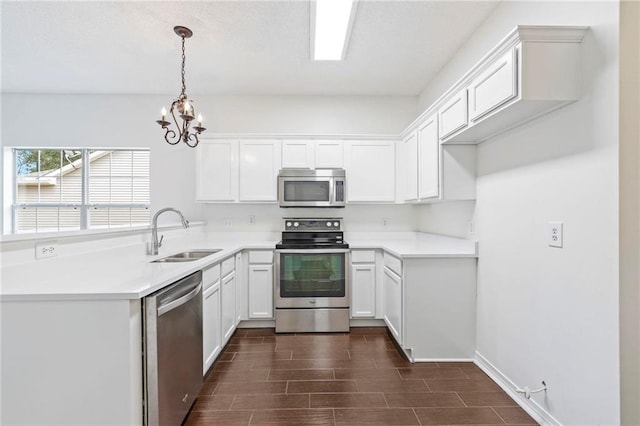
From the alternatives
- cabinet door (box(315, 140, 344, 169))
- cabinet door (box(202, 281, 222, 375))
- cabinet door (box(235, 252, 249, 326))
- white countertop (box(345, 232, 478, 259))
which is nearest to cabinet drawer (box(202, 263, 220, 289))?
cabinet door (box(202, 281, 222, 375))

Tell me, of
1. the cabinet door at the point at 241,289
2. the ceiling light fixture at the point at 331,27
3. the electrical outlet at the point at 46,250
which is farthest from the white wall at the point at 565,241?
the electrical outlet at the point at 46,250

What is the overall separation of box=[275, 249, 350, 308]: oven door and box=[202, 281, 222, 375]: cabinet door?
850 millimetres

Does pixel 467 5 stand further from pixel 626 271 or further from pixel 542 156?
pixel 626 271

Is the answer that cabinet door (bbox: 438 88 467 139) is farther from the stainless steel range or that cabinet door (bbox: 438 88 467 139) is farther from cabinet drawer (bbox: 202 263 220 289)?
cabinet drawer (bbox: 202 263 220 289)

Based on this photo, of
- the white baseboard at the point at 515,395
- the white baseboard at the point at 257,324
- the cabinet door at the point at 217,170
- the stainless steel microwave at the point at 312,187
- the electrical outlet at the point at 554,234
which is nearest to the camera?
the electrical outlet at the point at 554,234

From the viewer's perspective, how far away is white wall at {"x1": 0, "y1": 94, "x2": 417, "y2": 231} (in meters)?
3.85

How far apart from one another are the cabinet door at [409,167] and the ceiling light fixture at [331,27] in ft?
3.68

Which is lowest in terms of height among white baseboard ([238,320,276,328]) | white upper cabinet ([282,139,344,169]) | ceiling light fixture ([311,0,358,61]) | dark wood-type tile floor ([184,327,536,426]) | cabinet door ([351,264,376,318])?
dark wood-type tile floor ([184,327,536,426])

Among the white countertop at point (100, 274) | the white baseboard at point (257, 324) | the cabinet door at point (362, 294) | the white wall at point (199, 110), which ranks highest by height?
the white wall at point (199, 110)

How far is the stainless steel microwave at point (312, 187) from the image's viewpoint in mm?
3432

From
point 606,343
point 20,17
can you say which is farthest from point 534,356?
point 20,17

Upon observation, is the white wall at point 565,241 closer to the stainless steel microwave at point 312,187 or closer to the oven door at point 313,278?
the oven door at point 313,278

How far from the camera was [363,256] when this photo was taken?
3.24 metres

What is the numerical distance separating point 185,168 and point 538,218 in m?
3.75
